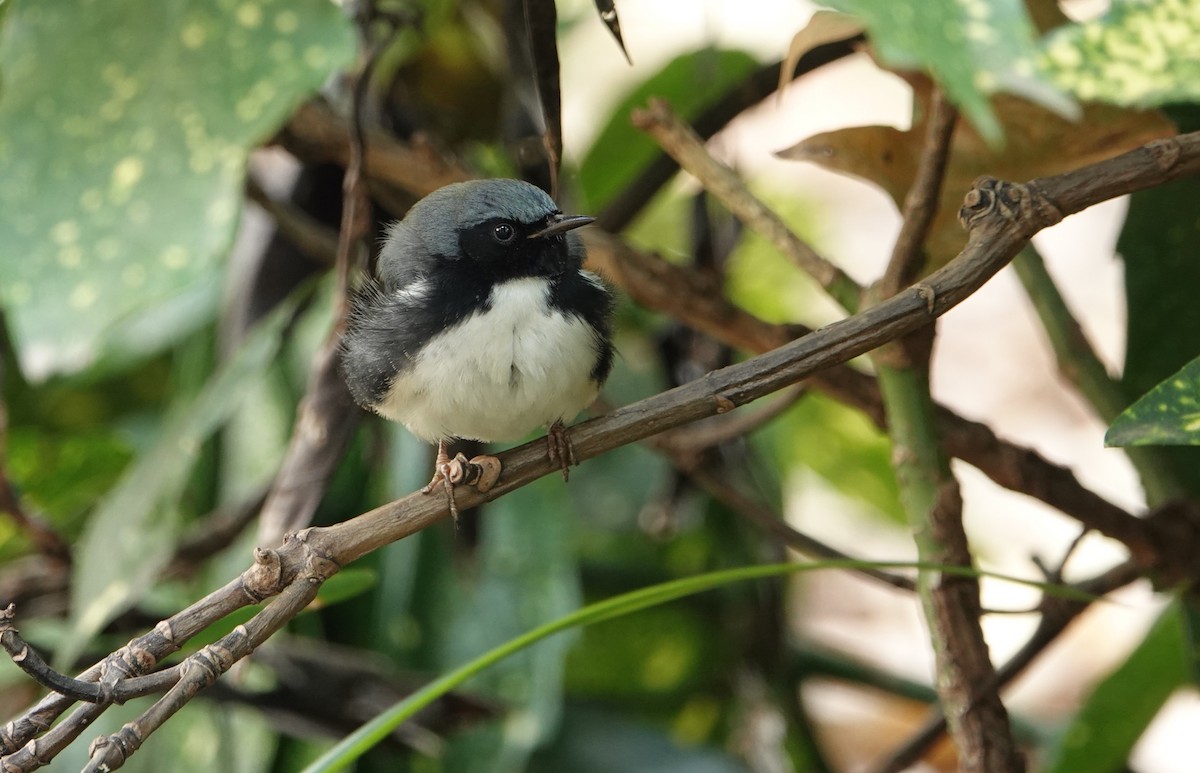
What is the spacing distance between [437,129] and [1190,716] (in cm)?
292

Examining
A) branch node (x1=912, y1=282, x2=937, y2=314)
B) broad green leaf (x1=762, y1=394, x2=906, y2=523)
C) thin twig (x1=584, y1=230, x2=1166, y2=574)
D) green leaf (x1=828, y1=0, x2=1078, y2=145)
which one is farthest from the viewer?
broad green leaf (x1=762, y1=394, x2=906, y2=523)

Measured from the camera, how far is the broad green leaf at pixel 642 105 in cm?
272

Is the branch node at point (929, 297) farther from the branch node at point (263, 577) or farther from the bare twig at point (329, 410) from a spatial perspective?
the bare twig at point (329, 410)

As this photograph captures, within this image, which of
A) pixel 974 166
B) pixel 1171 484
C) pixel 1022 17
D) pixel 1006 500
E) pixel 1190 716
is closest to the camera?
pixel 1022 17

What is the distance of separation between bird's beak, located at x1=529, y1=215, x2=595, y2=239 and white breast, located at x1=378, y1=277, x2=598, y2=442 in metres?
0.11

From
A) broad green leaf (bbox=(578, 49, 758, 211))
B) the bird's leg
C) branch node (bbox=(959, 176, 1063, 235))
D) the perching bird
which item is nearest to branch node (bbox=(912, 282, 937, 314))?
branch node (bbox=(959, 176, 1063, 235))

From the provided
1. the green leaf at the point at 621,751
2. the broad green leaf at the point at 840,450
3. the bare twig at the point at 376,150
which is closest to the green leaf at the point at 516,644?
the bare twig at the point at 376,150

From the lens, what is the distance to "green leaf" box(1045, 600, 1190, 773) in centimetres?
216

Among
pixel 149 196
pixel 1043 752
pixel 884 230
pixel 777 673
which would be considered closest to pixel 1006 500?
pixel 884 230

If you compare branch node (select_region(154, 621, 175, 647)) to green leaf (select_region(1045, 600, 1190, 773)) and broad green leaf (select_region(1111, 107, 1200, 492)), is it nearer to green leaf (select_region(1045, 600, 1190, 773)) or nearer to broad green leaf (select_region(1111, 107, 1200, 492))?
broad green leaf (select_region(1111, 107, 1200, 492))

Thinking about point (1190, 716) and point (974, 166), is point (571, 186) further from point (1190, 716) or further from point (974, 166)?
point (1190, 716)

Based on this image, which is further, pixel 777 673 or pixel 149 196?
pixel 777 673

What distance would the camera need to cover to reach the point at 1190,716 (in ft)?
Answer: 12.8

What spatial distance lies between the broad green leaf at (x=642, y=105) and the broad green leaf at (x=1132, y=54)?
1.46 m
